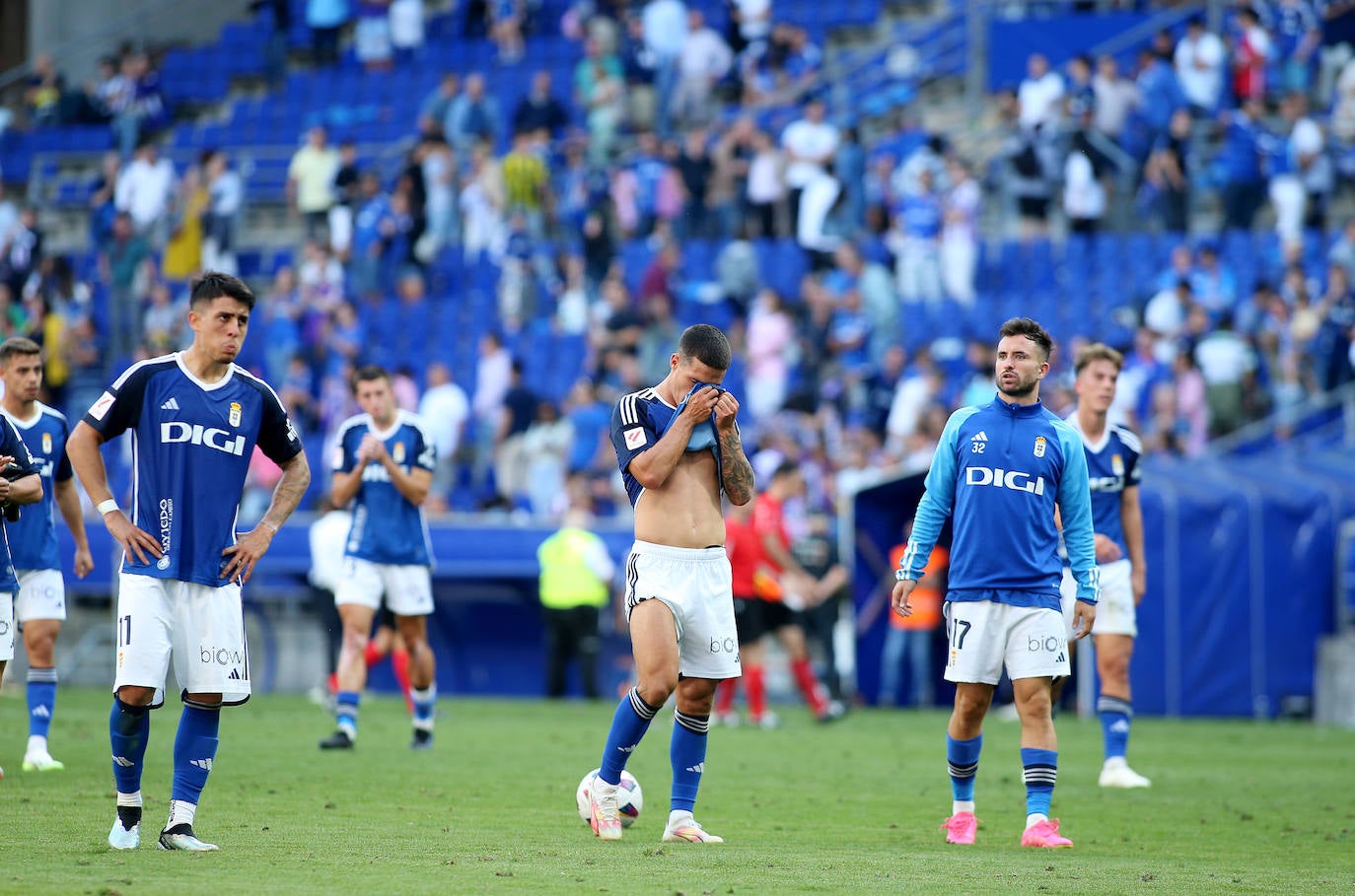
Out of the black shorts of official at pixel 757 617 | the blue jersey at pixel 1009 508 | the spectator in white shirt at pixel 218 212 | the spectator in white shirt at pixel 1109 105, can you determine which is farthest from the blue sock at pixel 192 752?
the spectator in white shirt at pixel 218 212

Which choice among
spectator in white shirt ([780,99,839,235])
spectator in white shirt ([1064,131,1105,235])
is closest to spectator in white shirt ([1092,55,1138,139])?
spectator in white shirt ([1064,131,1105,235])

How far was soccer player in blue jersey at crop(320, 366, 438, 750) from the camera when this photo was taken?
12789 millimetres

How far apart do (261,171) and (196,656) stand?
23.1 metres

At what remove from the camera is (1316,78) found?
25.1 metres

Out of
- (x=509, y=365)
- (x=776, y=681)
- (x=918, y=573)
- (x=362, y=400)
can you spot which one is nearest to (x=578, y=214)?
(x=509, y=365)

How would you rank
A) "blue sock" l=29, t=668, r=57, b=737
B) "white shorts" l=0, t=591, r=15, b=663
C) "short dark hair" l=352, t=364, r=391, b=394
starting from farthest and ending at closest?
"short dark hair" l=352, t=364, r=391, b=394, "blue sock" l=29, t=668, r=57, b=737, "white shorts" l=0, t=591, r=15, b=663

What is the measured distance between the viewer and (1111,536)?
11.5 metres

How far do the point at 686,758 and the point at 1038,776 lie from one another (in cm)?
168

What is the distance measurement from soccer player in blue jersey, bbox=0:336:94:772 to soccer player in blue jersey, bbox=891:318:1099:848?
5207 millimetres

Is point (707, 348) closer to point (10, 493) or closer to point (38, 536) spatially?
point (10, 493)

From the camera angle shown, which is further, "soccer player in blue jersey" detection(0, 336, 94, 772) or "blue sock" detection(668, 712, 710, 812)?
"soccer player in blue jersey" detection(0, 336, 94, 772)

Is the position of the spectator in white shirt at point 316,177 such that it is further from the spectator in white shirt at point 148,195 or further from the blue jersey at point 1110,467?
the blue jersey at point 1110,467

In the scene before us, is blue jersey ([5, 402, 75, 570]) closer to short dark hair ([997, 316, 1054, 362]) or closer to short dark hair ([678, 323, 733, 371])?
short dark hair ([678, 323, 733, 371])

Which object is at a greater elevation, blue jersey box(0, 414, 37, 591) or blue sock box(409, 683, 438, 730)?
blue jersey box(0, 414, 37, 591)
